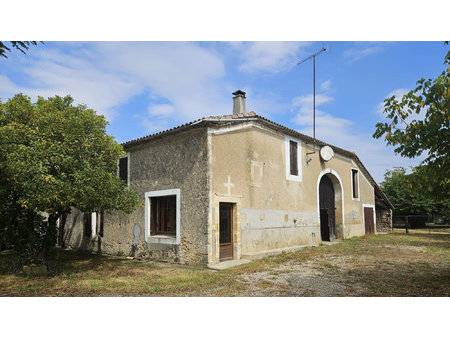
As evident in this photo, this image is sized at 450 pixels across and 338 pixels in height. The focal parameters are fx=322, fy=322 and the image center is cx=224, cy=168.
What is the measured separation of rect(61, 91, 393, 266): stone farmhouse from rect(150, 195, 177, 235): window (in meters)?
0.03

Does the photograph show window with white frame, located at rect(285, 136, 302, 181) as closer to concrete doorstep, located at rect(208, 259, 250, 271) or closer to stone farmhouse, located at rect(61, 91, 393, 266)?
stone farmhouse, located at rect(61, 91, 393, 266)

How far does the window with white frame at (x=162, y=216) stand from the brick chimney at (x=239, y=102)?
4849 millimetres

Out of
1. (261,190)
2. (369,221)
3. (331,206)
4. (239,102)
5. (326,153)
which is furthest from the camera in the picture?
(369,221)

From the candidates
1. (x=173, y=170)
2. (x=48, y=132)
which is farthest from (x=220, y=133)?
(x=48, y=132)

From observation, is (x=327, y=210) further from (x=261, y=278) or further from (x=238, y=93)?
(x=261, y=278)

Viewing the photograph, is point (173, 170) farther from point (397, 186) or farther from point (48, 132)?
A: point (397, 186)

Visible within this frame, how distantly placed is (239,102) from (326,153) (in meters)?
5.02

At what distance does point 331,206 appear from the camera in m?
16.9

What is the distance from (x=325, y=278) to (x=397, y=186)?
24306mm

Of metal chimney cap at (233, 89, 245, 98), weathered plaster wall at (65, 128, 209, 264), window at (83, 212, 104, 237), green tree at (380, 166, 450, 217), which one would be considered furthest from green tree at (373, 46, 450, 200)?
green tree at (380, 166, 450, 217)

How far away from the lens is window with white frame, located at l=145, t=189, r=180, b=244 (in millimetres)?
10328

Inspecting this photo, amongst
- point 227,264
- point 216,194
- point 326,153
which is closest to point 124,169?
point 216,194

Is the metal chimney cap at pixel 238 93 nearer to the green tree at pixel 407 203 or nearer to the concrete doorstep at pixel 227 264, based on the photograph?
the concrete doorstep at pixel 227 264

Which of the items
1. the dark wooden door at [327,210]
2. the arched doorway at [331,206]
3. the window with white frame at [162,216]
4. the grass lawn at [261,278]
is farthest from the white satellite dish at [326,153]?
the window with white frame at [162,216]
